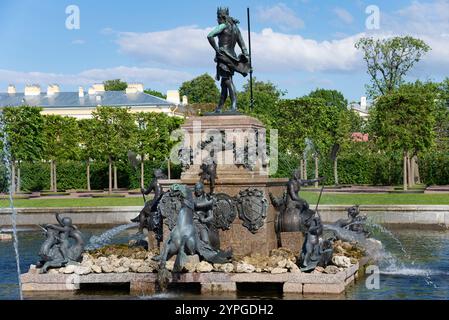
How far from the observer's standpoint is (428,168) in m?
56.7

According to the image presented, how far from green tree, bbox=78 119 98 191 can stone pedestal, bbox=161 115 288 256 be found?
35.1 metres

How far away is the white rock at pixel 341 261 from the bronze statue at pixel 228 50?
160 inches

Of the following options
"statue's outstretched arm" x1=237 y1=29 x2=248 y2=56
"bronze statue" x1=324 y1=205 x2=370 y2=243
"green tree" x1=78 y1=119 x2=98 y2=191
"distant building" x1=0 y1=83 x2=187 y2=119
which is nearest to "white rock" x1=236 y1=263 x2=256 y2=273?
"bronze statue" x1=324 y1=205 x2=370 y2=243

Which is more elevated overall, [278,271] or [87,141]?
[87,141]

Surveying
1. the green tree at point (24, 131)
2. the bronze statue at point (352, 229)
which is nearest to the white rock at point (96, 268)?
the bronze statue at point (352, 229)

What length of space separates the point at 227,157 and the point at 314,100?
1364 inches

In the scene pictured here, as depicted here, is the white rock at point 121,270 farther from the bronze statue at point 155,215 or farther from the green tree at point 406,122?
the green tree at point 406,122

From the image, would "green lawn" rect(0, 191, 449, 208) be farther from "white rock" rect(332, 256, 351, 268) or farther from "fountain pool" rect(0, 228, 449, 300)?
"white rock" rect(332, 256, 351, 268)

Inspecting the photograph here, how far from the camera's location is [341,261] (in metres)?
15.2

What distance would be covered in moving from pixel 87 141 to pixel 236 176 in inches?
1444

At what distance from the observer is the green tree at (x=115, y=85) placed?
106m

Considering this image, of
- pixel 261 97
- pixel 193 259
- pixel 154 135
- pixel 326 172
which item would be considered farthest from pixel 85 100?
pixel 193 259

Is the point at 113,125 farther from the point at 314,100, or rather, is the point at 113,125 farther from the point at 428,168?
the point at 428,168

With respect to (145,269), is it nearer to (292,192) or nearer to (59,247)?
(59,247)
